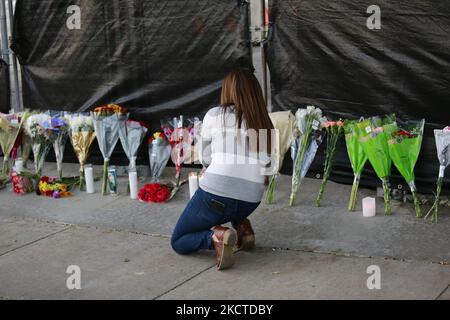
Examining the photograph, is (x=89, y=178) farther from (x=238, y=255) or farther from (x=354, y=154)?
(x=354, y=154)

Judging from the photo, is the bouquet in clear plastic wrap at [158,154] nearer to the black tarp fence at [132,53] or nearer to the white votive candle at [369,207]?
the black tarp fence at [132,53]

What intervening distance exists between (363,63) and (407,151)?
33.9 inches

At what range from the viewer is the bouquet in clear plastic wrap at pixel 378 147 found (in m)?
5.42

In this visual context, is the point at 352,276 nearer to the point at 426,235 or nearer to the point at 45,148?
the point at 426,235

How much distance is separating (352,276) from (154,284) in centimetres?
120

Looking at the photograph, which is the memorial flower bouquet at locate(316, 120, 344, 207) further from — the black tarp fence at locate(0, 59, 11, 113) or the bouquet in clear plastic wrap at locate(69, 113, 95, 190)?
the black tarp fence at locate(0, 59, 11, 113)

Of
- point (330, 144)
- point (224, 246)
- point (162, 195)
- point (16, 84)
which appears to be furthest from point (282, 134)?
point (16, 84)

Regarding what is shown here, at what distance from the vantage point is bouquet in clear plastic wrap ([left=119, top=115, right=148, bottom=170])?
262 inches

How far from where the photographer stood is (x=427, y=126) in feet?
18.5

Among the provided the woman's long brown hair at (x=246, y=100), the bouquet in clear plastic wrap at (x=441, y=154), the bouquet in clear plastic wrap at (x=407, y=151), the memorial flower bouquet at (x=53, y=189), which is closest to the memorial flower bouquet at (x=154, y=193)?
the memorial flower bouquet at (x=53, y=189)

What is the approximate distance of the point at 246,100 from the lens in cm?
461

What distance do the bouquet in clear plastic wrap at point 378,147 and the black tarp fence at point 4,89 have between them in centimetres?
412

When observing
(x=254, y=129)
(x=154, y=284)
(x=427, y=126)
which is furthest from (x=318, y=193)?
(x=154, y=284)

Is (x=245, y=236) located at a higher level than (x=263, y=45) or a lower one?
lower
